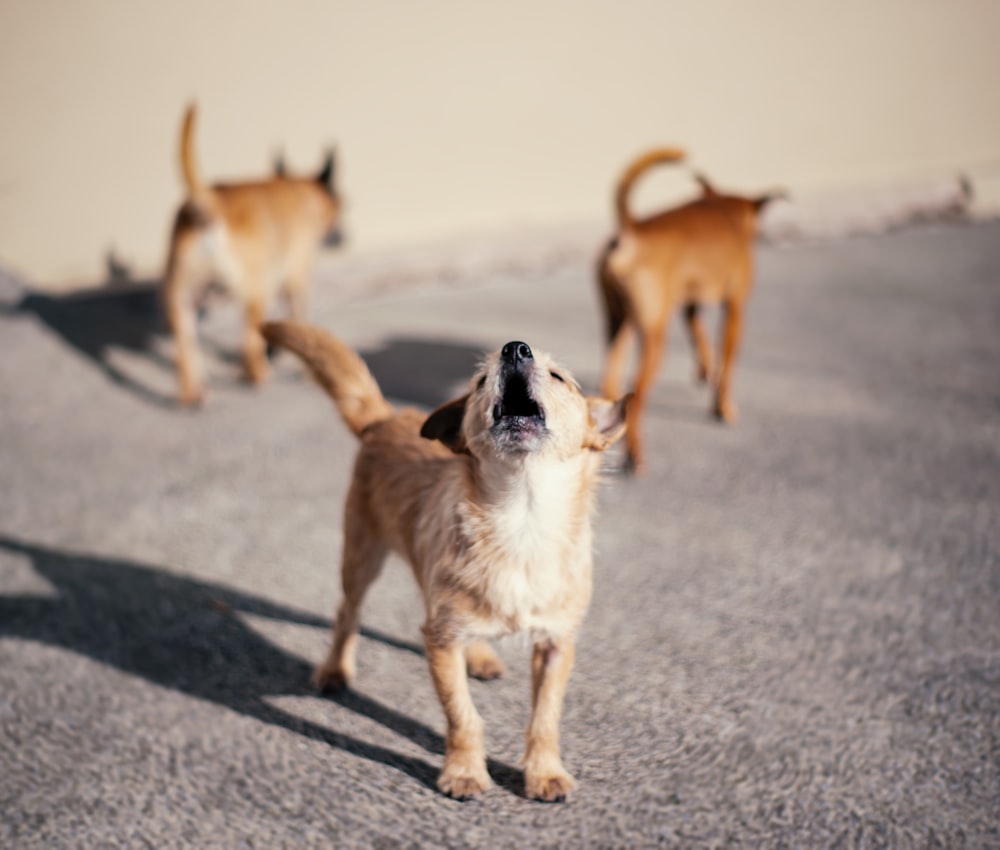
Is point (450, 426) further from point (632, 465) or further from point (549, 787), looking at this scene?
point (632, 465)

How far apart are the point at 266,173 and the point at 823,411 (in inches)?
221

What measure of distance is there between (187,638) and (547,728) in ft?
4.97

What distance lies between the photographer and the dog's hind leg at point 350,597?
2715 millimetres

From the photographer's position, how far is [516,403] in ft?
6.91

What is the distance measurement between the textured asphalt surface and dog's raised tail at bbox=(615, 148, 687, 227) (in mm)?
1364

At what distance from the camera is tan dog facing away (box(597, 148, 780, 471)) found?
440 cm

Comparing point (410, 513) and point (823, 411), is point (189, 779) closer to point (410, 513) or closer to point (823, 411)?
point (410, 513)

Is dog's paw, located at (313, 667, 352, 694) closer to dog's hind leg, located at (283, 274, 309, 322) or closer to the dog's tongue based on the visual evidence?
the dog's tongue

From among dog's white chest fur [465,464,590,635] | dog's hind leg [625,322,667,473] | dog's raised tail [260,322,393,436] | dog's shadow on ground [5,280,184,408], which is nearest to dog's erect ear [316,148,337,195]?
dog's shadow on ground [5,280,184,408]

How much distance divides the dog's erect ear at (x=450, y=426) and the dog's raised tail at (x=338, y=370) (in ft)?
2.11

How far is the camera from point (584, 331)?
6.83m

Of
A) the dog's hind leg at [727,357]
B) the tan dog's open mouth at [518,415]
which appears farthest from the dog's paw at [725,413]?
the tan dog's open mouth at [518,415]

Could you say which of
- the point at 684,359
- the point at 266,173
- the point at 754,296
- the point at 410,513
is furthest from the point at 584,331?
the point at 410,513

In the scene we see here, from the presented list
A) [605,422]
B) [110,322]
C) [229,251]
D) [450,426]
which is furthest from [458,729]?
[110,322]
